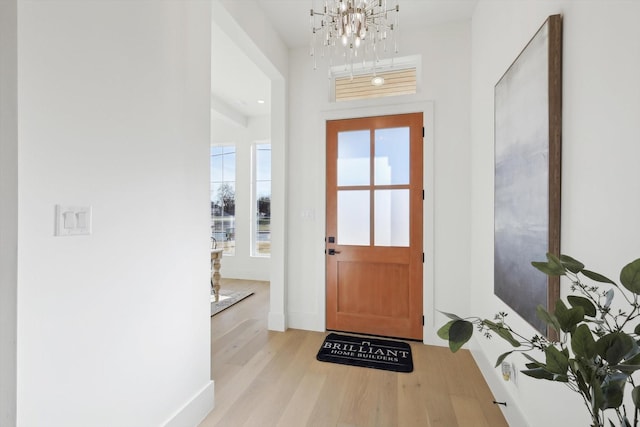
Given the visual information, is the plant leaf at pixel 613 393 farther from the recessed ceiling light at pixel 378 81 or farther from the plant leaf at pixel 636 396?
the recessed ceiling light at pixel 378 81

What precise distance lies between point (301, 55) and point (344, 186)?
4.79 feet

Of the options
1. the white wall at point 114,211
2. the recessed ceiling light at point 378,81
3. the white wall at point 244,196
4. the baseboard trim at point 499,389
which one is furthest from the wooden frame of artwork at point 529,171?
the white wall at point 244,196

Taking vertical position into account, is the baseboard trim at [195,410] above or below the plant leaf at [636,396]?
below

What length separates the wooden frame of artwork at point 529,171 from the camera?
3.97 ft

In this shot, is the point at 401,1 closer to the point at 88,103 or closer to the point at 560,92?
the point at 560,92

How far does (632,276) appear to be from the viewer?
50 centimetres

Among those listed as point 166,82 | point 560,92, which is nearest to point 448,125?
point 560,92

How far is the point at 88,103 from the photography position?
1136 millimetres

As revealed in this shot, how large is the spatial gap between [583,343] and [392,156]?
2.49 meters

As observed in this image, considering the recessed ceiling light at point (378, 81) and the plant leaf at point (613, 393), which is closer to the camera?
the plant leaf at point (613, 393)

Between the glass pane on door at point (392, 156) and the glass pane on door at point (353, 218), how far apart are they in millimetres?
241

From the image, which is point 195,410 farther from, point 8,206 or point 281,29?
point 281,29

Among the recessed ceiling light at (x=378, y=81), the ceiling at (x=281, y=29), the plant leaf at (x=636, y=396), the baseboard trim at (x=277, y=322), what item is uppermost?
the ceiling at (x=281, y=29)

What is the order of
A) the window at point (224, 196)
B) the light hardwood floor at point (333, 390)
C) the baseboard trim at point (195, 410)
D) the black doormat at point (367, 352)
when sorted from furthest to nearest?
1. the window at point (224, 196)
2. the black doormat at point (367, 352)
3. the light hardwood floor at point (333, 390)
4. the baseboard trim at point (195, 410)
